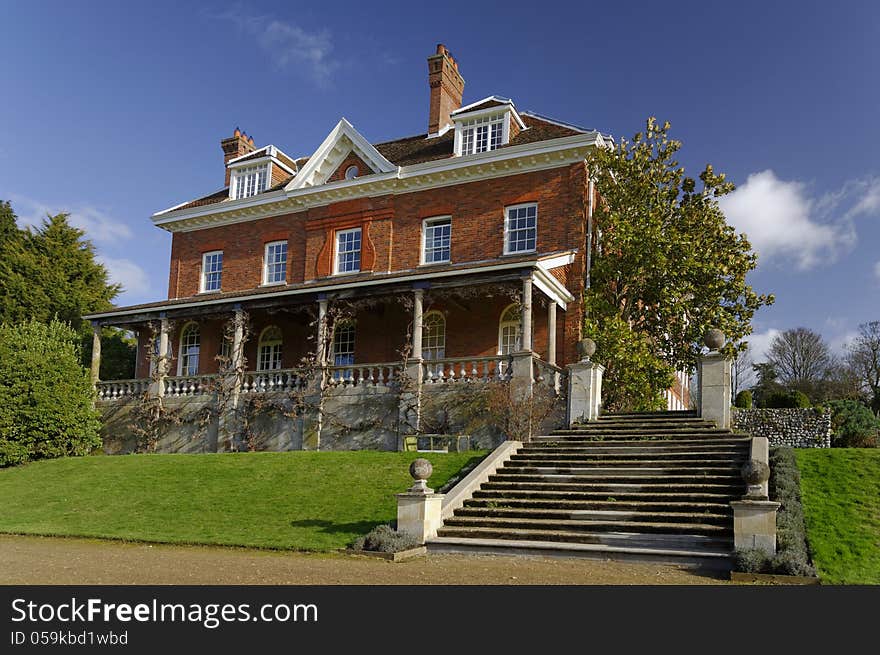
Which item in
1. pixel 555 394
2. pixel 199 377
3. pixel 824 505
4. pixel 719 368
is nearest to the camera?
pixel 824 505

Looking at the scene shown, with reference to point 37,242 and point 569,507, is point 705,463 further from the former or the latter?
point 37,242

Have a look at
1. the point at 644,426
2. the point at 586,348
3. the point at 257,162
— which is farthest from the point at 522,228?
the point at 257,162

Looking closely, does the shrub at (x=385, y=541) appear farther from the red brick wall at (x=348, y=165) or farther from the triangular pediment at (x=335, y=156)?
the red brick wall at (x=348, y=165)

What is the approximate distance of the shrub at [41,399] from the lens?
73.6 feet

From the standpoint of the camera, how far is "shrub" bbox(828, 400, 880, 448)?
21.4 metres

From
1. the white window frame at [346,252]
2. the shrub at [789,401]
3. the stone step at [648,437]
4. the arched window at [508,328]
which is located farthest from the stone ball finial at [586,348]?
the shrub at [789,401]

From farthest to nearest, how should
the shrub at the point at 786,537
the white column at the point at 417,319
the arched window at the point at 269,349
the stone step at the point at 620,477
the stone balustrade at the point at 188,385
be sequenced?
1. the arched window at the point at 269,349
2. the stone balustrade at the point at 188,385
3. the white column at the point at 417,319
4. the stone step at the point at 620,477
5. the shrub at the point at 786,537

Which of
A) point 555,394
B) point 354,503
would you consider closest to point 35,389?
point 354,503

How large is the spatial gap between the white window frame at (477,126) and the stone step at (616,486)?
533 inches

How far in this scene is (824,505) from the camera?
12180 mm

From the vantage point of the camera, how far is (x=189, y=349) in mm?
29188

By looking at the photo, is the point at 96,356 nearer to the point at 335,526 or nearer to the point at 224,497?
the point at 224,497
